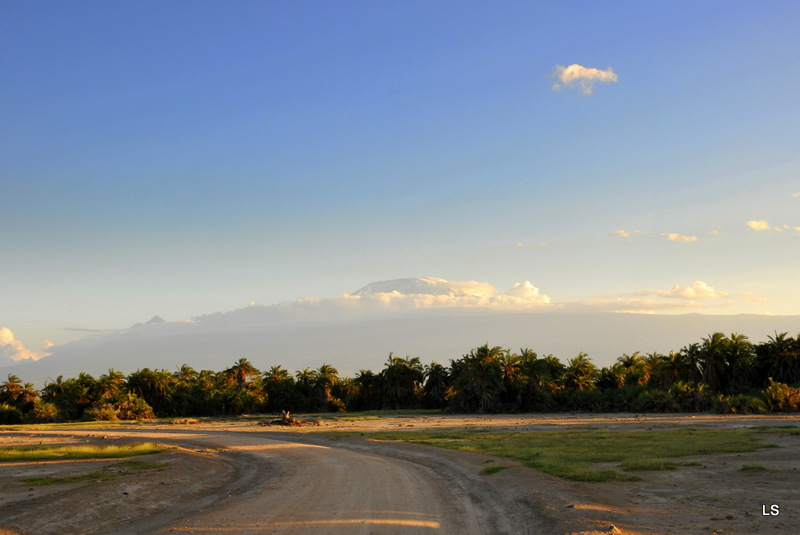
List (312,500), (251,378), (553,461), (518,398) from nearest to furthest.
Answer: (312,500) < (553,461) < (518,398) < (251,378)

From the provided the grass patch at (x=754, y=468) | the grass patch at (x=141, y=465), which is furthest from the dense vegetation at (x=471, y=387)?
the grass patch at (x=141, y=465)

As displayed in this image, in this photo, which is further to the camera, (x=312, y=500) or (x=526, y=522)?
(x=312, y=500)

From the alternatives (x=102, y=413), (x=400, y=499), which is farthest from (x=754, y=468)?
(x=102, y=413)

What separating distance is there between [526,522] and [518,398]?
63978mm

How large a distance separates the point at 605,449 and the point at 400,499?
638 inches

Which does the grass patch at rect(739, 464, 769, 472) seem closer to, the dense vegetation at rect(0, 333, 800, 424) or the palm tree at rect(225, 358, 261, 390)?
the dense vegetation at rect(0, 333, 800, 424)

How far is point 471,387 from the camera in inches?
3031

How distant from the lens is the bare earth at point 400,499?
1302 cm

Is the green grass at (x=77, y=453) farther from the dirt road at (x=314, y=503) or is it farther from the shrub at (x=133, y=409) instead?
the shrub at (x=133, y=409)

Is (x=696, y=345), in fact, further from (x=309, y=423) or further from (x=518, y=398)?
(x=309, y=423)

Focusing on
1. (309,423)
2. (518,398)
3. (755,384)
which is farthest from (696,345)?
(309,423)

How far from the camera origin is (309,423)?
61.3 meters

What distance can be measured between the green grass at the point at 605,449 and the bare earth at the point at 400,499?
1.20m

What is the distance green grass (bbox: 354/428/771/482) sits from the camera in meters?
21.2
